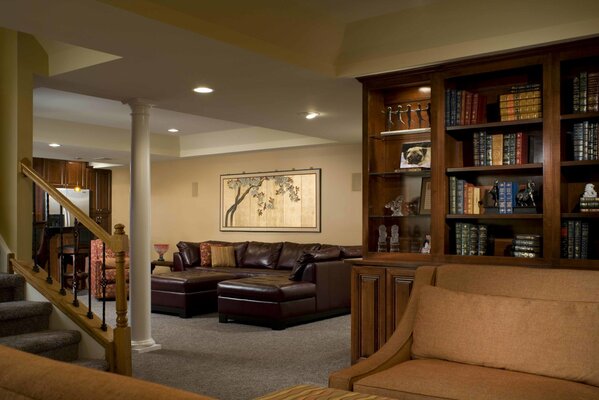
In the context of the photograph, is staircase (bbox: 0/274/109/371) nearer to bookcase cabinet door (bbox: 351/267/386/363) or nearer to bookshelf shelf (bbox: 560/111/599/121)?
bookcase cabinet door (bbox: 351/267/386/363)

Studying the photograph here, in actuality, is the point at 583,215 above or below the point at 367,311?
above

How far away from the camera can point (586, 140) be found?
374 cm

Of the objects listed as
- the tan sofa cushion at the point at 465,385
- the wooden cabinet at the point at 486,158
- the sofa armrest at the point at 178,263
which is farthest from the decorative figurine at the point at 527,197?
the sofa armrest at the point at 178,263

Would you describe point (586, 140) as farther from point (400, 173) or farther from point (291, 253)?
point (291, 253)

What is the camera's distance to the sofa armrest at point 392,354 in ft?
8.64

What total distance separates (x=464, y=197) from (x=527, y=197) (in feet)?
1.35

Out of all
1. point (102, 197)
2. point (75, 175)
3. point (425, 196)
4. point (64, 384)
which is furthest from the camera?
point (102, 197)

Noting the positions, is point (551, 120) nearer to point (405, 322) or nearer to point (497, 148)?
point (497, 148)

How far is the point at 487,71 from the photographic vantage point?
4.04 metres

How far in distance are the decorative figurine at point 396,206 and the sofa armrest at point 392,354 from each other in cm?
128

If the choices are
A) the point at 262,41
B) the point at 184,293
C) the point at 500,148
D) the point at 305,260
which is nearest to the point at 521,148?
the point at 500,148

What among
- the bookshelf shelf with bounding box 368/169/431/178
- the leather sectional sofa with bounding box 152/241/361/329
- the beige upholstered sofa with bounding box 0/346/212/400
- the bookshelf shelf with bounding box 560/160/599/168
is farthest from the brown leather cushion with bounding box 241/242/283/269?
the beige upholstered sofa with bounding box 0/346/212/400

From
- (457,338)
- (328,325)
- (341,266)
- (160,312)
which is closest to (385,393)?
(457,338)

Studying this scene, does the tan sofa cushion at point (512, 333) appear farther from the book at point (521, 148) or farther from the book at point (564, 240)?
the book at point (521, 148)
